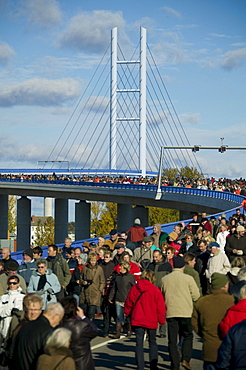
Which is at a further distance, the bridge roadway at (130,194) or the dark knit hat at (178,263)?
the bridge roadway at (130,194)

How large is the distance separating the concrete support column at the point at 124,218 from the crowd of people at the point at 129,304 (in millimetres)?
48433

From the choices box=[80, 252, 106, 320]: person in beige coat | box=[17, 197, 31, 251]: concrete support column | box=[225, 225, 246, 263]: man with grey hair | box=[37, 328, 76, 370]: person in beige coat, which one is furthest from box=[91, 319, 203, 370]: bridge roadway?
box=[17, 197, 31, 251]: concrete support column

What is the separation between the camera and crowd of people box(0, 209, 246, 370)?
6387 mm

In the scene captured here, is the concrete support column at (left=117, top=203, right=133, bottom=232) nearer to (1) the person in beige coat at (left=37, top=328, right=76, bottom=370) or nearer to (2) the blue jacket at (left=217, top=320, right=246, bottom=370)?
(2) the blue jacket at (left=217, top=320, right=246, bottom=370)

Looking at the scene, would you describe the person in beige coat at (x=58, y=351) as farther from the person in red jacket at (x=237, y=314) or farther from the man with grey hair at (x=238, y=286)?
the man with grey hair at (x=238, y=286)

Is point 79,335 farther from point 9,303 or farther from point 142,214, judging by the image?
point 142,214

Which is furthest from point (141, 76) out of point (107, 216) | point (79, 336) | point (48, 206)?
point (79, 336)

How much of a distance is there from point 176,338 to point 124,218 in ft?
184

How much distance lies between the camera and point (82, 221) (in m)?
72.4

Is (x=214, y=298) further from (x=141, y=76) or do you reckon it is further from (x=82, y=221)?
(x=141, y=76)

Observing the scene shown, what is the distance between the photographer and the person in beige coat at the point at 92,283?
12.1 metres

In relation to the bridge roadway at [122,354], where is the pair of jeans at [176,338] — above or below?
above

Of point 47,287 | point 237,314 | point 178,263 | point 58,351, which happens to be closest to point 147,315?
point 178,263

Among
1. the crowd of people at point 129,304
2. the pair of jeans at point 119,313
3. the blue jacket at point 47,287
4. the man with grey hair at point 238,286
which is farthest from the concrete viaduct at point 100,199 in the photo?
the man with grey hair at point 238,286
